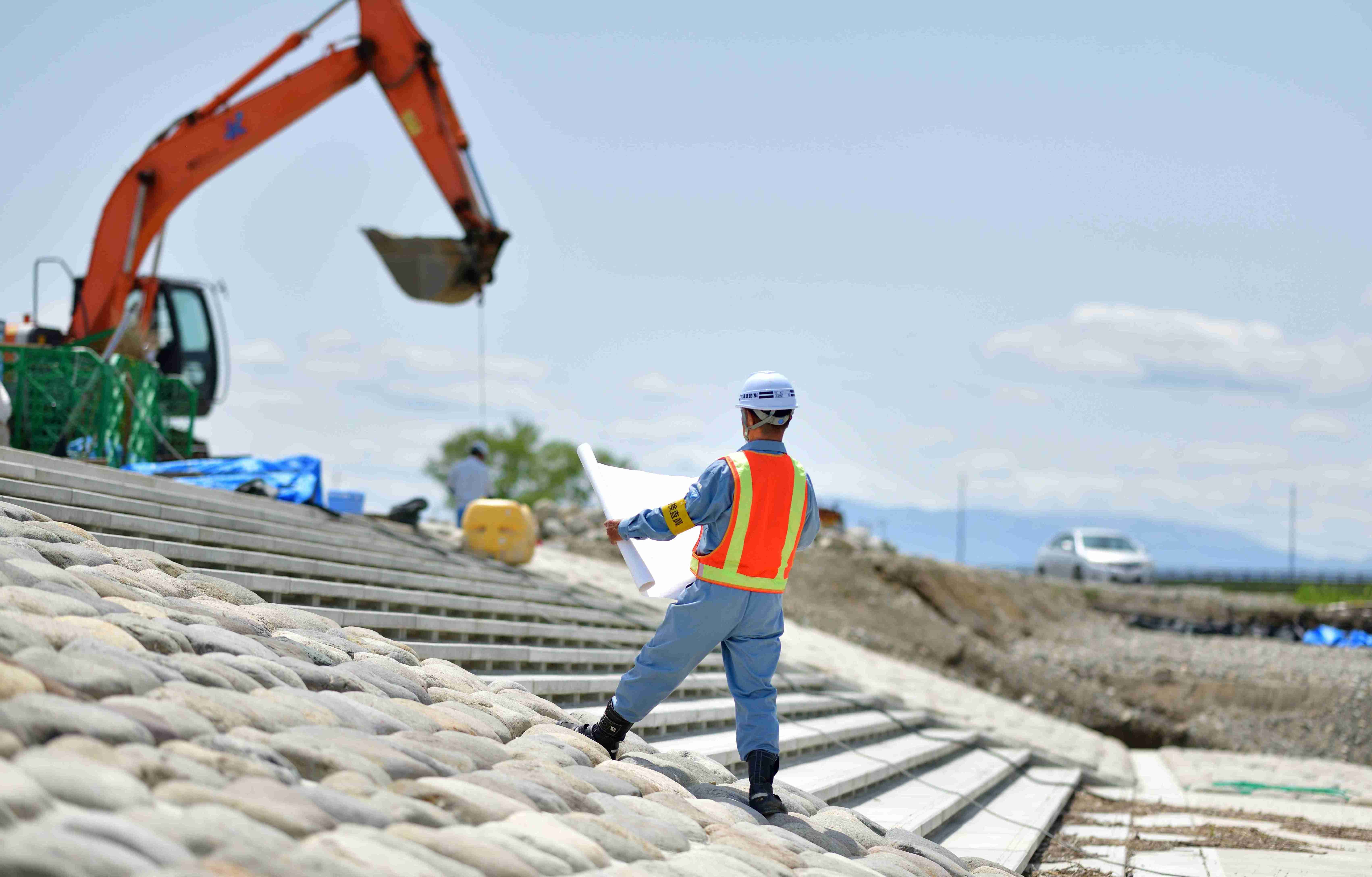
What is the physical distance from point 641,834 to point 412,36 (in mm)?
13256

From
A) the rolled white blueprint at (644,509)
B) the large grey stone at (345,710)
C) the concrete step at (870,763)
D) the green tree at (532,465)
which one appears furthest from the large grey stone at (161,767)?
the green tree at (532,465)

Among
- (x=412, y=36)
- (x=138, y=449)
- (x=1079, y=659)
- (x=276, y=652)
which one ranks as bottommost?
(x=1079, y=659)

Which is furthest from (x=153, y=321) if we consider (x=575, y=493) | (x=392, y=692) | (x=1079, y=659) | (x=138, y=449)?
(x=575, y=493)

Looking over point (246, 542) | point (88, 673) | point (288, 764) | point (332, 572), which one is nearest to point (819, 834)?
point (288, 764)

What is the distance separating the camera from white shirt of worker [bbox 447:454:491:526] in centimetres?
1622

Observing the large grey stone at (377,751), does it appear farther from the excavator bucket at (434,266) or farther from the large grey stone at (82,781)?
the excavator bucket at (434,266)

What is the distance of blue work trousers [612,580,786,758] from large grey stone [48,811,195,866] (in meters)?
2.44

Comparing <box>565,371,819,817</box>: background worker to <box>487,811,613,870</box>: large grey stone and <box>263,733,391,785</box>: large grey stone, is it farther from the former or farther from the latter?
<box>263,733,391,785</box>: large grey stone

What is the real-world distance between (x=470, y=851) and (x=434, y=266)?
11.5m

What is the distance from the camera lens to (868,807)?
7.77 metres

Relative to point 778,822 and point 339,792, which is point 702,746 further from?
point 339,792

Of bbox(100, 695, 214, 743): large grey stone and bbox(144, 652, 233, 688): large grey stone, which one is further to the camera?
bbox(144, 652, 233, 688): large grey stone

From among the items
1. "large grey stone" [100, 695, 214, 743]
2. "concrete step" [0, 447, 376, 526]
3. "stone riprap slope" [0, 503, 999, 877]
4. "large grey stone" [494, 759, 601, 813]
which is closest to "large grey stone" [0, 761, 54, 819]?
"stone riprap slope" [0, 503, 999, 877]

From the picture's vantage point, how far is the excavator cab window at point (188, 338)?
659 inches
